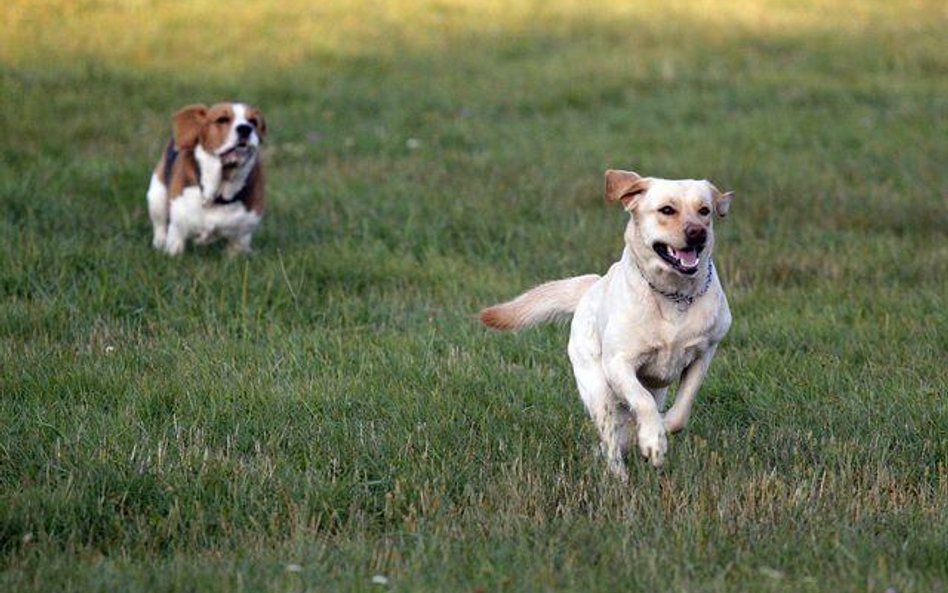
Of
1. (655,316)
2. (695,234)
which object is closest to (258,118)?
(655,316)

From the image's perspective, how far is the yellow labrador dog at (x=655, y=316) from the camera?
18.6ft

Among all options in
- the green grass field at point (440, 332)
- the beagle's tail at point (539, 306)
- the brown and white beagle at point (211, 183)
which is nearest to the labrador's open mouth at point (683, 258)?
Answer: the green grass field at point (440, 332)

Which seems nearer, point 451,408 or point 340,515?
point 340,515

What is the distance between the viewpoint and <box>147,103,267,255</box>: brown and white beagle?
9.17 m

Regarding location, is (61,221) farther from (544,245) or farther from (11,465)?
(11,465)

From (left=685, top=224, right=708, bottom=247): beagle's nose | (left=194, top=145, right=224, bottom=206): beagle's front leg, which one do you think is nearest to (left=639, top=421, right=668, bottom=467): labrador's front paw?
(left=685, top=224, right=708, bottom=247): beagle's nose

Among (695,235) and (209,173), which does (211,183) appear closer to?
(209,173)

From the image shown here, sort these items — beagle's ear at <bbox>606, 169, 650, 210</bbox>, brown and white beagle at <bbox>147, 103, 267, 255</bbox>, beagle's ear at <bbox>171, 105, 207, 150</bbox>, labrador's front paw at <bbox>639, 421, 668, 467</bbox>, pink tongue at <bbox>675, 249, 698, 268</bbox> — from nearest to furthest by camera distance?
labrador's front paw at <bbox>639, 421, 668, 467</bbox> < pink tongue at <bbox>675, 249, 698, 268</bbox> < beagle's ear at <bbox>606, 169, 650, 210</bbox> < brown and white beagle at <bbox>147, 103, 267, 255</bbox> < beagle's ear at <bbox>171, 105, 207, 150</bbox>

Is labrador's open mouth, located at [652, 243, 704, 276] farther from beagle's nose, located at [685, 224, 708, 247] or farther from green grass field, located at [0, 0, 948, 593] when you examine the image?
green grass field, located at [0, 0, 948, 593]

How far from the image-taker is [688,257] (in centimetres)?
568

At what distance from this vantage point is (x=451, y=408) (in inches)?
252

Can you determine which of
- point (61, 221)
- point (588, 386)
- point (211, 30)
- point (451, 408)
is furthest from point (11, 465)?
point (211, 30)

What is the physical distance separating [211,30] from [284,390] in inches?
451

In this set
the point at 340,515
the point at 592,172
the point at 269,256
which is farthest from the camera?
the point at 592,172
